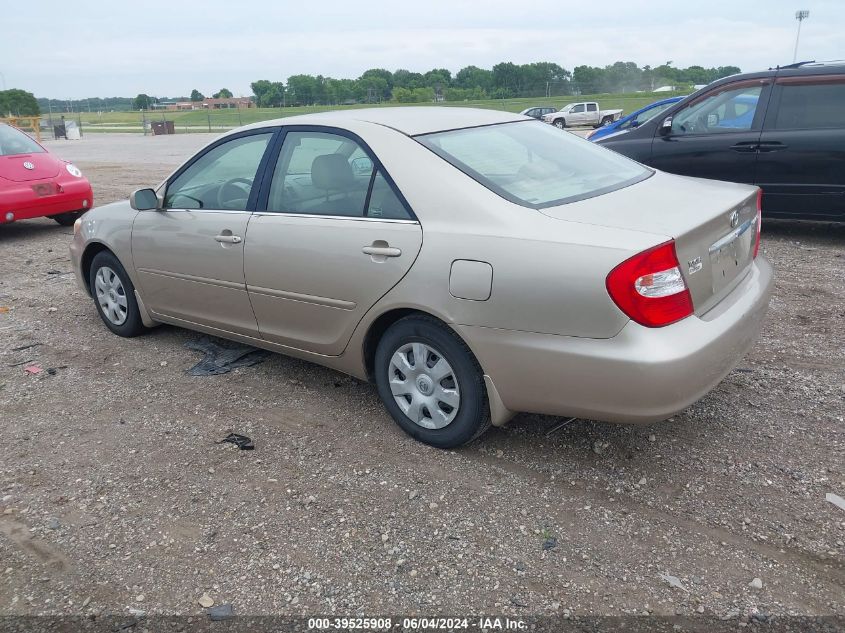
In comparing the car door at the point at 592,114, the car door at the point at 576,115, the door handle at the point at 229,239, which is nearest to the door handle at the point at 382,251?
the door handle at the point at 229,239

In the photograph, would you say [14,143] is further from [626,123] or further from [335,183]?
[626,123]

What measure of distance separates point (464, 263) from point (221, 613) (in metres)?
1.67

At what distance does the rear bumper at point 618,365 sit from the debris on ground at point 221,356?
7.06ft

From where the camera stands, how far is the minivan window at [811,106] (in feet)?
23.1

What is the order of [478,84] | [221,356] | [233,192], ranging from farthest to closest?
[478,84] < [221,356] < [233,192]

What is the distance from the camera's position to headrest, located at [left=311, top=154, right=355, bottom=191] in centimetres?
377

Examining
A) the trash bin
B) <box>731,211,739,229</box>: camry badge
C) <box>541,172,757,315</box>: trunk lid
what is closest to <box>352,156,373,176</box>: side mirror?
<box>541,172,757,315</box>: trunk lid

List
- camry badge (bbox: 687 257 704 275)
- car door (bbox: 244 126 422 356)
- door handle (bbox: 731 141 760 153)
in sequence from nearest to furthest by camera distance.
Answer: camry badge (bbox: 687 257 704 275) → car door (bbox: 244 126 422 356) → door handle (bbox: 731 141 760 153)

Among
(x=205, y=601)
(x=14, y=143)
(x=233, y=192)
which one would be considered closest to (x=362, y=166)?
(x=233, y=192)

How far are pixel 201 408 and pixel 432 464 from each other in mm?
1524

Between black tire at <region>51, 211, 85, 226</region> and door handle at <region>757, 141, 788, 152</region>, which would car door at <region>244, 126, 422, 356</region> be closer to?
door handle at <region>757, 141, 788, 152</region>

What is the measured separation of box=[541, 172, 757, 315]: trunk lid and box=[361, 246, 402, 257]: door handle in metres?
0.73

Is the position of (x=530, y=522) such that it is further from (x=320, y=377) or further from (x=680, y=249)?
(x=320, y=377)

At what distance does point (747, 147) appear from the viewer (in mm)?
7402
